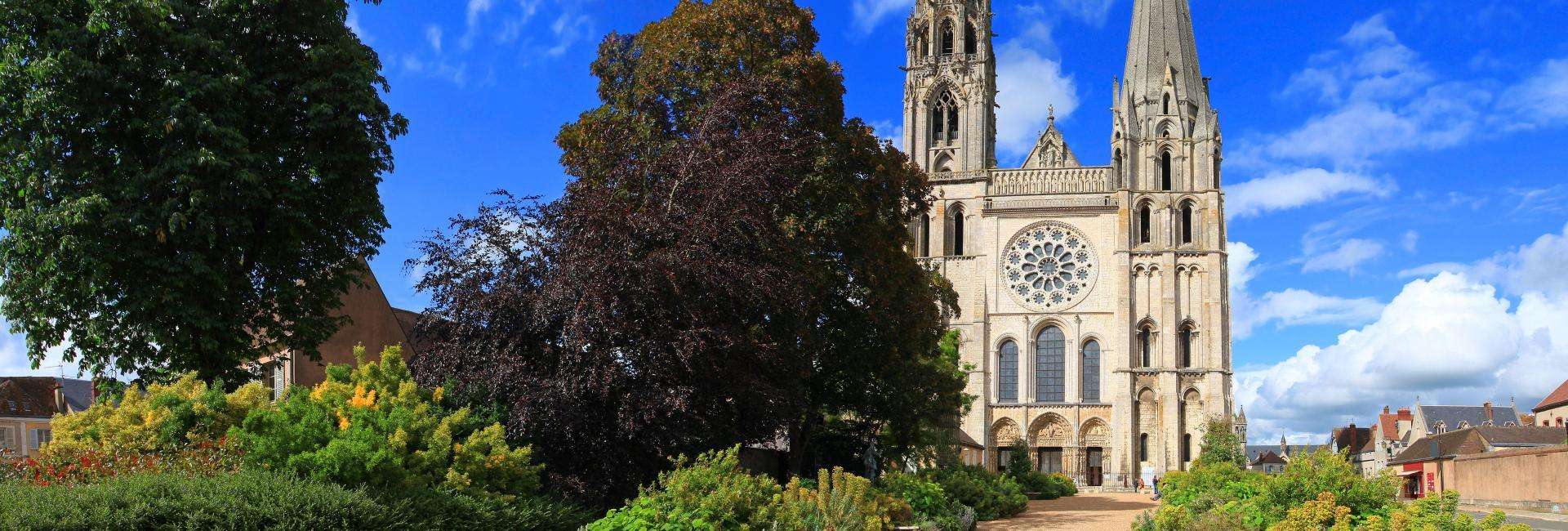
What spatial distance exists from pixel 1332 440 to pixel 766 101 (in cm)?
10192

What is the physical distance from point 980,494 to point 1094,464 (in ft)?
104

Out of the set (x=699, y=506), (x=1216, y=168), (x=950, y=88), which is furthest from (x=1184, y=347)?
(x=699, y=506)

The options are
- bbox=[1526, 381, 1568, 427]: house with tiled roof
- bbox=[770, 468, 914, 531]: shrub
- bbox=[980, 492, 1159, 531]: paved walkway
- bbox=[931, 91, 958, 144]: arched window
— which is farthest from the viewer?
bbox=[1526, 381, 1568, 427]: house with tiled roof

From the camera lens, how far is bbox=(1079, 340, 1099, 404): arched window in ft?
176

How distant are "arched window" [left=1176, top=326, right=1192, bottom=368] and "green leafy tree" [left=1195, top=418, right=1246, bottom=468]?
3.28 metres

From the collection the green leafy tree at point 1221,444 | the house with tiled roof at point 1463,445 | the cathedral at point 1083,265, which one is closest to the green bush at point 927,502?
the green leafy tree at point 1221,444

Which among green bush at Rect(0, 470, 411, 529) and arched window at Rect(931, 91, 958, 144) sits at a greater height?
arched window at Rect(931, 91, 958, 144)

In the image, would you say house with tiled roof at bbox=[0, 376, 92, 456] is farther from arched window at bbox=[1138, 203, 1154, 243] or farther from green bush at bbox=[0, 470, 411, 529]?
arched window at bbox=[1138, 203, 1154, 243]

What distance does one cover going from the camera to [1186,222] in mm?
54188

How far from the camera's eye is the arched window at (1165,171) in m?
54.8

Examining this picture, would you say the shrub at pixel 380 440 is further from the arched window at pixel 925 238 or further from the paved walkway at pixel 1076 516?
the arched window at pixel 925 238

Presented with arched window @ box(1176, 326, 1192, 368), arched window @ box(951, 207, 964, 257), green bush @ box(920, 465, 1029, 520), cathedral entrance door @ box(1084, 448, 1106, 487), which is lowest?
cathedral entrance door @ box(1084, 448, 1106, 487)

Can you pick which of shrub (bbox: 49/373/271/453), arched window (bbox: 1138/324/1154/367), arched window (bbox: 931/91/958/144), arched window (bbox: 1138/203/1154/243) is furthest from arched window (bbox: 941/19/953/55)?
shrub (bbox: 49/373/271/453)

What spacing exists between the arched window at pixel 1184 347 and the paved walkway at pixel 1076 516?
1998 centimetres
